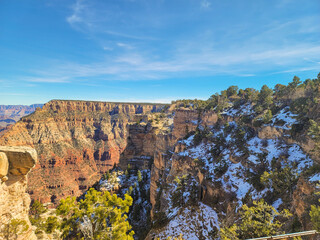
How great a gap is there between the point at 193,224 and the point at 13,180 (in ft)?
84.8

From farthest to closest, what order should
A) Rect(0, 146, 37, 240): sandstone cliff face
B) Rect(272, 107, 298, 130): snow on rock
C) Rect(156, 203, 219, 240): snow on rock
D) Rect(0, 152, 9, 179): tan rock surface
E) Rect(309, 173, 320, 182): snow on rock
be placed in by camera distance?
Rect(272, 107, 298, 130): snow on rock → Rect(156, 203, 219, 240): snow on rock → Rect(309, 173, 320, 182): snow on rock → Rect(0, 146, 37, 240): sandstone cliff face → Rect(0, 152, 9, 179): tan rock surface

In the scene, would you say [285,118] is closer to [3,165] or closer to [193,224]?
[193,224]

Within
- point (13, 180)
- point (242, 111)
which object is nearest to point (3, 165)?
point (13, 180)

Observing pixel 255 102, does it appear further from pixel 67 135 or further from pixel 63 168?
pixel 67 135

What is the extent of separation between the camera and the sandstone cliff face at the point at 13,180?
Result: 29.7 feet

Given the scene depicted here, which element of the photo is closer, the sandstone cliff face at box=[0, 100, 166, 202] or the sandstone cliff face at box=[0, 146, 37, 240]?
the sandstone cliff face at box=[0, 146, 37, 240]

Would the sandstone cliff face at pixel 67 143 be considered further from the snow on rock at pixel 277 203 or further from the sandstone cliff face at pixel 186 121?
the snow on rock at pixel 277 203

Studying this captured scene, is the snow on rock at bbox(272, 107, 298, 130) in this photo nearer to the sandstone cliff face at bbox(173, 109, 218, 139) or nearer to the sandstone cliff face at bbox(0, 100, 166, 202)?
the sandstone cliff face at bbox(173, 109, 218, 139)

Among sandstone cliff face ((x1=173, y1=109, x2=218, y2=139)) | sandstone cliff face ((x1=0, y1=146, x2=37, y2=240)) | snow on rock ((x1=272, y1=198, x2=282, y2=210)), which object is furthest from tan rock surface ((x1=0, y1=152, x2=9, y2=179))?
sandstone cliff face ((x1=173, y1=109, x2=218, y2=139))

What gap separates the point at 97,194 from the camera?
464 inches

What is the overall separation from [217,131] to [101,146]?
463 ft

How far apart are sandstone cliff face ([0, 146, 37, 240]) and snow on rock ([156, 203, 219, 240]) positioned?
2148 cm

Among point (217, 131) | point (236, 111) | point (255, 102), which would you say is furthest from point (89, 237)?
point (255, 102)

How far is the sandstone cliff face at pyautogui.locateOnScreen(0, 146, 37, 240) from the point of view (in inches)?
356
